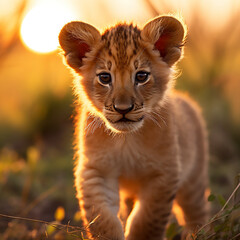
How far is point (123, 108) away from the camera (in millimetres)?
3268

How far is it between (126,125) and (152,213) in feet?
2.64

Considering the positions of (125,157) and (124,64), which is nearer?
(124,64)

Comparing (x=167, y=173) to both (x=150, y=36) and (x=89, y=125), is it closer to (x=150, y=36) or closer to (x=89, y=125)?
(x=89, y=125)

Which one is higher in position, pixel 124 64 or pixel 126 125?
pixel 124 64

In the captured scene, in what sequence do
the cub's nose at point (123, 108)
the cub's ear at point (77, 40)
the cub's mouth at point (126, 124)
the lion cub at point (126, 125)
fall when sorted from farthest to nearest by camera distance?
the cub's ear at point (77, 40)
the lion cub at point (126, 125)
the cub's mouth at point (126, 124)
the cub's nose at point (123, 108)

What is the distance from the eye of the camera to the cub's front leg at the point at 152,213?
3713 millimetres

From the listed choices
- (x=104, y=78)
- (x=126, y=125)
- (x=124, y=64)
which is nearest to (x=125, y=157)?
(x=126, y=125)

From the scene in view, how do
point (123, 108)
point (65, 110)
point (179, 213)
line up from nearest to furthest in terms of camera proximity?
point (123, 108) → point (179, 213) → point (65, 110)

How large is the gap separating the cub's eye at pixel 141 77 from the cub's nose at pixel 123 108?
1.00 feet

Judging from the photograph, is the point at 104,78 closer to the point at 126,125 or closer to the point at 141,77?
the point at 141,77

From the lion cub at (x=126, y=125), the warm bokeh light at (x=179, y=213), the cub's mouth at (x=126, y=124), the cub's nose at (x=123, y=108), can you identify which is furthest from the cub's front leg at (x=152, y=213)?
Answer: the warm bokeh light at (x=179, y=213)

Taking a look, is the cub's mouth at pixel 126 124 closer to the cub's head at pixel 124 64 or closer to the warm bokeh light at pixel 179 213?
the cub's head at pixel 124 64

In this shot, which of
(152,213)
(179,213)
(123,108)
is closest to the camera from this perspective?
(123,108)

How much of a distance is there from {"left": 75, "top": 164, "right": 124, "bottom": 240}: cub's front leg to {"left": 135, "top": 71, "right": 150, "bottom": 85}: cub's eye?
83 centimetres
